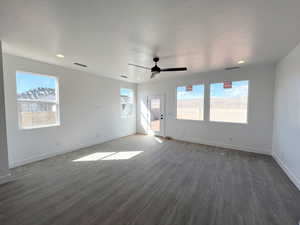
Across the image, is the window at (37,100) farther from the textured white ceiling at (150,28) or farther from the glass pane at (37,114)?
the textured white ceiling at (150,28)

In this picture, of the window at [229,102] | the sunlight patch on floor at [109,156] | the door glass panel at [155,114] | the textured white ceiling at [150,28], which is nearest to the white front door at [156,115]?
the door glass panel at [155,114]

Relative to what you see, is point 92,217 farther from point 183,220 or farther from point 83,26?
point 83,26

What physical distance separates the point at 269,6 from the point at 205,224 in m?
2.79

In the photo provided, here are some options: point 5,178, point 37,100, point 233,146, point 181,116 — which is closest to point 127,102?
point 181,116

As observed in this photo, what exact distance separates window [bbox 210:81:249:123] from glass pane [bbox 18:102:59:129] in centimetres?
531

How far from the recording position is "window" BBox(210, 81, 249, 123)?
4195mm

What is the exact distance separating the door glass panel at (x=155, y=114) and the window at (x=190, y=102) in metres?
1.12

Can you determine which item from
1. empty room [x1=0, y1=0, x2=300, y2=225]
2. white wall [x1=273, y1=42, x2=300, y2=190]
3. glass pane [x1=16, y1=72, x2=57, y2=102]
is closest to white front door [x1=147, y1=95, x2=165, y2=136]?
empty room [x1=0, y1=0, x2=300, y2=225]

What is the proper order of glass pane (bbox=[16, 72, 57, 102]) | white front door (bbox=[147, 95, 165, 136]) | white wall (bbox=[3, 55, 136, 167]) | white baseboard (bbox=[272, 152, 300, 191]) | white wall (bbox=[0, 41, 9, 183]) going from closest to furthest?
white baseboard (bbox=[272, 152, 300, 191]) < white wall (bbox=[0, 41, 9, 183]) < white wall (bbox=[3, 55, 136, 167]) < glass pane (bbox=[16, 72, 57, 102]) < white front door (bbox=[147, 95, 165, 136])

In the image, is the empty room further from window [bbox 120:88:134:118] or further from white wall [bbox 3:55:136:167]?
window [bbox 120:88:134:118]

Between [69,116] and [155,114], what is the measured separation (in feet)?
12.0

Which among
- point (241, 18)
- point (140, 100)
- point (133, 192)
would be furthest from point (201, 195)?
point (140, 100)

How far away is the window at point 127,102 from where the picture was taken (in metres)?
6.24

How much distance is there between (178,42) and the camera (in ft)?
7.98
